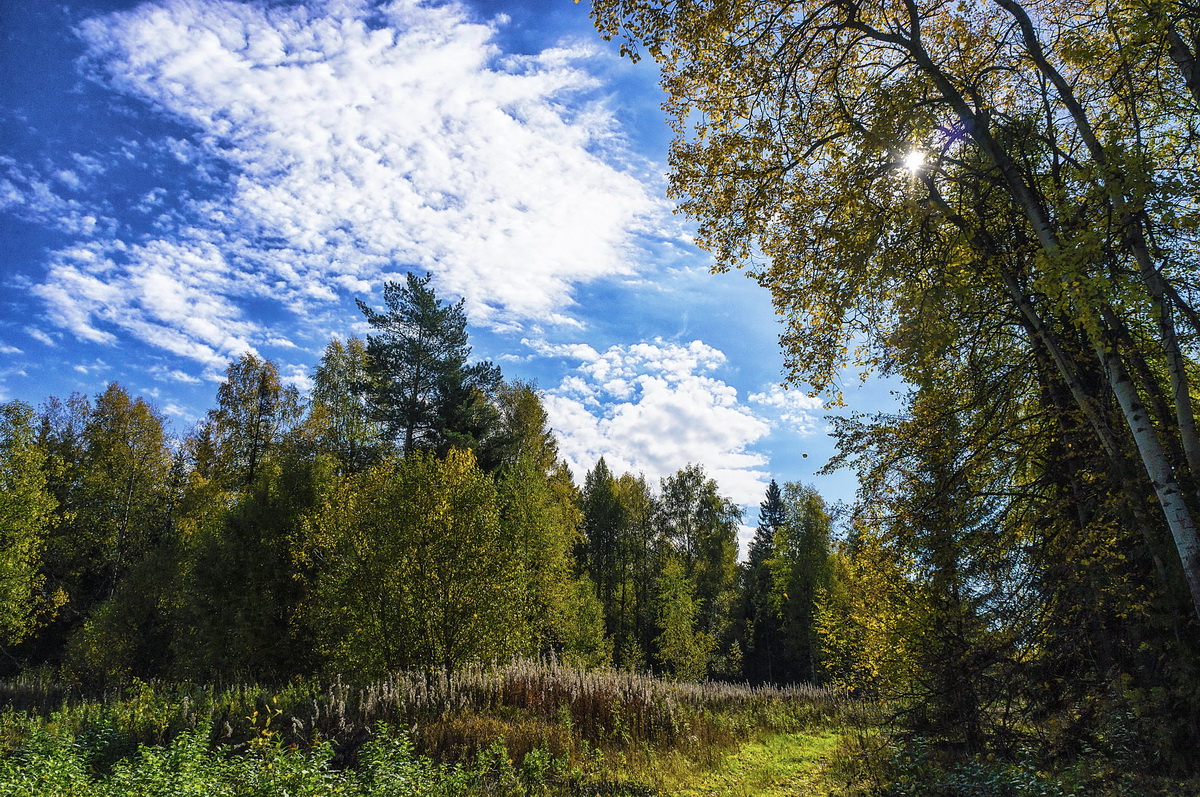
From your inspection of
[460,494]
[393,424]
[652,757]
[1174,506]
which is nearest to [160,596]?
[393,424]

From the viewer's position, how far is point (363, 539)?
14.5 m

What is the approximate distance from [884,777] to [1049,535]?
13.3 ft

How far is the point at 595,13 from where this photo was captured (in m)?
6.55

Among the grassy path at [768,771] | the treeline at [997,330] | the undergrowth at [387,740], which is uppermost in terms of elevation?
the treeline at [997,330]

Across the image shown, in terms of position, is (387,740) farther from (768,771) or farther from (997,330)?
(997,330)

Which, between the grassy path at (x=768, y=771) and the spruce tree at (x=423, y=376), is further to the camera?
the spruce tree at (x=423, y=376)

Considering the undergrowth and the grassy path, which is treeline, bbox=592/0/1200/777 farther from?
the undergrowth

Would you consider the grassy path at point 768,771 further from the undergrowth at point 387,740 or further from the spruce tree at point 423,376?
the spruce tree at point 423,376

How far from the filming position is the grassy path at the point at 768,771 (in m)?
8.20

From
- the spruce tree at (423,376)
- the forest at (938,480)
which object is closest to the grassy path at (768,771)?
the forest at (938,480)

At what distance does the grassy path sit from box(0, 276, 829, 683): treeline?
3993mm

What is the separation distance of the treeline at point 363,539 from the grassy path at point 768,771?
13.1ft

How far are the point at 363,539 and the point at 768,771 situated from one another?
393 inches

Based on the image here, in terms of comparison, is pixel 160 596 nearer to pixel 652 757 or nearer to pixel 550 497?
pixel 550 497
